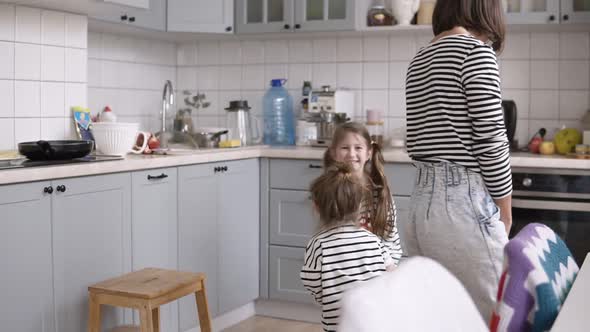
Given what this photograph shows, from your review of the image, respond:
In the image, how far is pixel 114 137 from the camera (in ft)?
10.0

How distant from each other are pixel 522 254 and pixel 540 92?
2.99 meters

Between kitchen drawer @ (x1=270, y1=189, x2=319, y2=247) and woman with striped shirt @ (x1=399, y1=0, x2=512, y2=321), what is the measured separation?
175cm

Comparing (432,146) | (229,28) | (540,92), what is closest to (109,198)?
(432,146)

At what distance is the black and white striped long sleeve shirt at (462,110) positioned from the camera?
195 centimetres

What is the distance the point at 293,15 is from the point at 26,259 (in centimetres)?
214

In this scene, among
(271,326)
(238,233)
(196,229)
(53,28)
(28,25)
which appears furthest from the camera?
(271,326)

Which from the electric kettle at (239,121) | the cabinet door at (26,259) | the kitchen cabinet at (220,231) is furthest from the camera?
the electric kettle at (239,121)

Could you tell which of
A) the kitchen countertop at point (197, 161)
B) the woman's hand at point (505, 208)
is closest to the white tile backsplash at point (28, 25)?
the kitchen countertop at point (197, 161)

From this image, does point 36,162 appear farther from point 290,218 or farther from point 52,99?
point 290,218

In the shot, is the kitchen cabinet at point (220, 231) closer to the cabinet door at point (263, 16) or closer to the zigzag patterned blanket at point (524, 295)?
the cabinet door at point (263, 16)

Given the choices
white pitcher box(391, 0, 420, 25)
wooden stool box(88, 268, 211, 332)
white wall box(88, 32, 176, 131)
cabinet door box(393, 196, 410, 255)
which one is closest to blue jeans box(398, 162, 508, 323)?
wooden stool box(88, 268, 211, 332)

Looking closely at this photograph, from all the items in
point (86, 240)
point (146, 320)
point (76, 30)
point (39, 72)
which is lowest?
point (146, 320)

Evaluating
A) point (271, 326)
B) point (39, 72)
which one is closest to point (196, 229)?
point (271, 326)

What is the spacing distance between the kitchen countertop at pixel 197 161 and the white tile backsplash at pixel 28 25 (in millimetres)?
647
